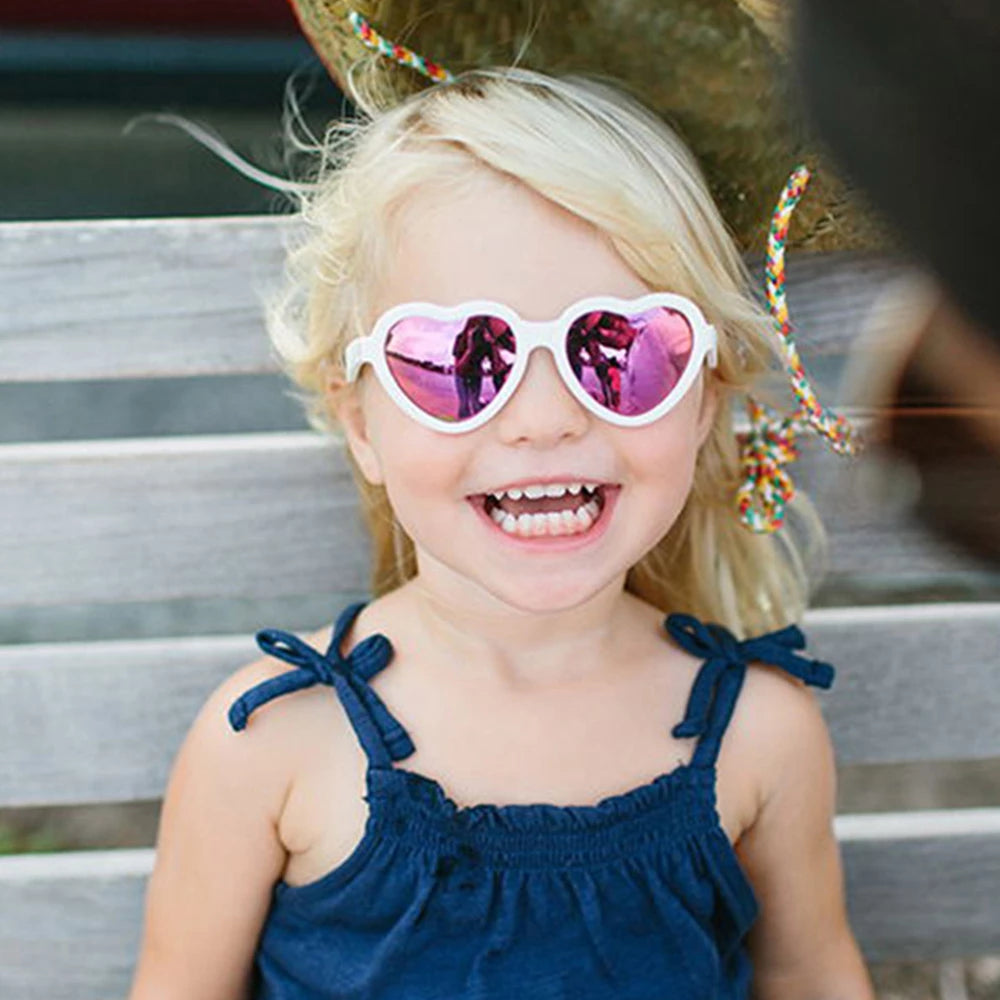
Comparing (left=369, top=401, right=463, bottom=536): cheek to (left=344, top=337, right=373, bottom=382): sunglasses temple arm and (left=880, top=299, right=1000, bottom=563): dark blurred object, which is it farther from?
(left=880, top=299, right=1000, bottom=563): dark blurred object

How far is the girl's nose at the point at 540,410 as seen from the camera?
1.21m

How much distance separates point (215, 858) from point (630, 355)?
55cm

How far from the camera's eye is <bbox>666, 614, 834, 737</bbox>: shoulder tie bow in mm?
1416

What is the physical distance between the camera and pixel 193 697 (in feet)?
5.35

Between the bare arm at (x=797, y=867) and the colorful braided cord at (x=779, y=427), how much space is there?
16 cm

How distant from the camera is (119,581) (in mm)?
1590

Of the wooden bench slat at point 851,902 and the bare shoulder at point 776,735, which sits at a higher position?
the bare shoulder at point 776,735

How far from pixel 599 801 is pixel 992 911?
0.69m

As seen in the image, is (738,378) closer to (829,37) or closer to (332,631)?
(332,631)

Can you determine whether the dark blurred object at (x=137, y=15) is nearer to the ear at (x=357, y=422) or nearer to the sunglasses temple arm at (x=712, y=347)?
the ear at (x=357, y=422)

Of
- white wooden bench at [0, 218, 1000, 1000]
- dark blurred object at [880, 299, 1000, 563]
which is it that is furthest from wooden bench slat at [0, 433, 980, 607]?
dark blurred object at [880, 299, 1000, 563]

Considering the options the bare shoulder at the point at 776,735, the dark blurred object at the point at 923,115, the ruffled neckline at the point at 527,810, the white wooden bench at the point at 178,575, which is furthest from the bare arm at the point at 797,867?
the dark blurred object at the point at 923,115

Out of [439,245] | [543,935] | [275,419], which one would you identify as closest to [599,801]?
[543,935]

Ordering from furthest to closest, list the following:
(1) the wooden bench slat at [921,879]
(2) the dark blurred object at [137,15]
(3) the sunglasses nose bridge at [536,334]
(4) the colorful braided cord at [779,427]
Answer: (2) the dark blurred object at [137,15]
(1) the wooden bench slat at [921,879]
(4) the colorful braided cord at [779,427]
(3) the sunglasses nose bridge at [536,334]
